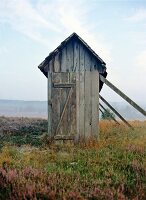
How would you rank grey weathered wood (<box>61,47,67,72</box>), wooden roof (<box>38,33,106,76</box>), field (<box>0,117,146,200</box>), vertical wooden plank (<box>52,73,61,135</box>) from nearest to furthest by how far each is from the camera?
field (<box>0,117,146,200</box>) → wooden roof (<box>38,33,106,76</box>) → vertical wooden plank (<box>52,73,61,135</box>) → grey weathered wood (<box>61,47,67,72</box>)

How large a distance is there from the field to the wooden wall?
1.19 m

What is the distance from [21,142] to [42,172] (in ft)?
23.9

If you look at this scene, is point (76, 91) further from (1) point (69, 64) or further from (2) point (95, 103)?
(1) point (69, 64)

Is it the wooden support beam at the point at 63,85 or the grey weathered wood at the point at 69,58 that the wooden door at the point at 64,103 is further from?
the grey weathered wood at the point at 69,58

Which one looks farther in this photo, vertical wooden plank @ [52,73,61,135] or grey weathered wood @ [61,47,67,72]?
grey weathered wood @ [61,47,67,72]

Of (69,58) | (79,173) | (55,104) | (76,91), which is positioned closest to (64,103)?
(55,104)

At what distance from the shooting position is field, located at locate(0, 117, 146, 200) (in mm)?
7820

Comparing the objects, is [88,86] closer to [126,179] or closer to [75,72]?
[75,72]

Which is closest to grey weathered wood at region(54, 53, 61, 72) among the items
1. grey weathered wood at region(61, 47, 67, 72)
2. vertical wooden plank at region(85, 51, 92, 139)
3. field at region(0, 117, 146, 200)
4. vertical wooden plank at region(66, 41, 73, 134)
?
grey weathered wood at region(61, 47, 67, 72)

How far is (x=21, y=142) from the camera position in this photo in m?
16.6

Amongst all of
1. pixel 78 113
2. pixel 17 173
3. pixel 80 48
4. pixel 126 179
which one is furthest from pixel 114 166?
pixel 80 48

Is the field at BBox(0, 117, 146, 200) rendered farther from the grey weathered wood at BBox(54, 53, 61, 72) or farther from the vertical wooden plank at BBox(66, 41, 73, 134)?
A: the grey weathered wood at BBox(54, 53, 61, 72)

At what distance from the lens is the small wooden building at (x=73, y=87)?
51.4ft

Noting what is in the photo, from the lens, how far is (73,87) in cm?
1573
